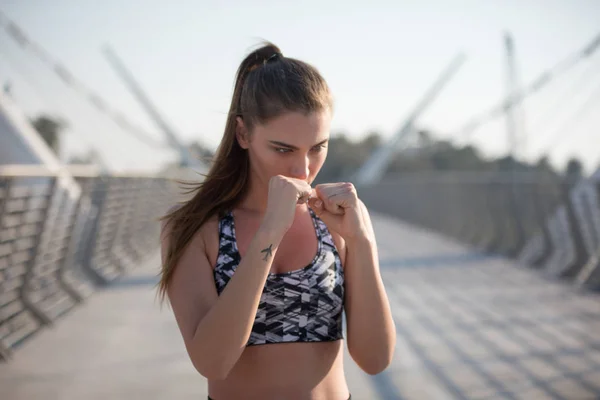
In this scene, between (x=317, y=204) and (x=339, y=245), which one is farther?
(x=339, y=245)

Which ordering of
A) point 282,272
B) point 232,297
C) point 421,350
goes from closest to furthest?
point 232,297, point 282,272, point 421,350

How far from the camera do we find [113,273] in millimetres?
9562

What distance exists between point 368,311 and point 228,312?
0.38 meters

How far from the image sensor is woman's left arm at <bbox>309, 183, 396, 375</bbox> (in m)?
1.81

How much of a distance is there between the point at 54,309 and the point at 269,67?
567 centimetres

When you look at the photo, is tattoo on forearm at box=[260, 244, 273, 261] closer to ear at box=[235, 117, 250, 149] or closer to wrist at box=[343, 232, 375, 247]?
wrist at box=[343, 232, 375, 247]

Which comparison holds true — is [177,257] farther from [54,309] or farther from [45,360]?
[54,309]

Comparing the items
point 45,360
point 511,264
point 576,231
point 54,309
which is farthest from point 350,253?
point 511,264

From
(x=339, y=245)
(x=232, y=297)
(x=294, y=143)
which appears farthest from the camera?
(x=339, y=245)

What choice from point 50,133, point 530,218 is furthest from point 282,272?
point 50,133

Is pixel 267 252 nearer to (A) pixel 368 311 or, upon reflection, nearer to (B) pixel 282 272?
(B) pixel 282 272

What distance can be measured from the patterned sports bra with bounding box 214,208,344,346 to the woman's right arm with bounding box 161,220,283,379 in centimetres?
10

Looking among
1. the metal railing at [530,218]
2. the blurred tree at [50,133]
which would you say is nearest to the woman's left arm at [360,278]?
the metal railing at [530,218]

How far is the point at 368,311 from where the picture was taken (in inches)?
71.3
